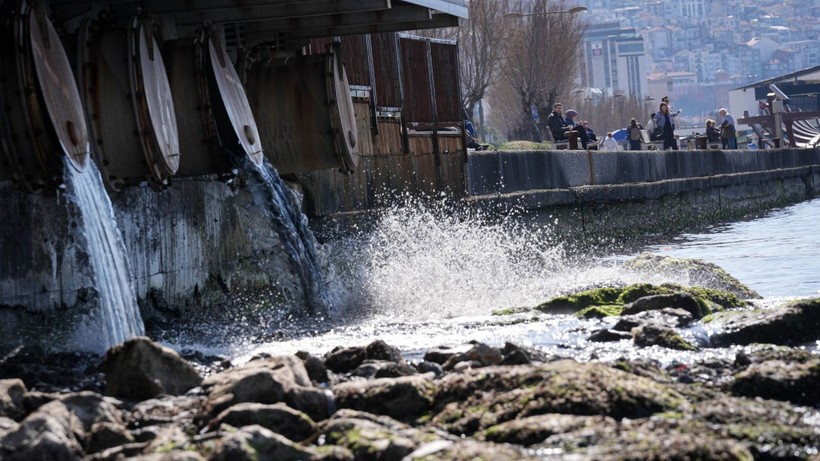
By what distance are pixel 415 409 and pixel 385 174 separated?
10112mm

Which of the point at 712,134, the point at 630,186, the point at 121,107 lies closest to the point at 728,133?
the point at 712,134

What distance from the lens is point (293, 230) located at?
12.2m

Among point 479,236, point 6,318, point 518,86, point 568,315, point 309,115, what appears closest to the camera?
point 6,318

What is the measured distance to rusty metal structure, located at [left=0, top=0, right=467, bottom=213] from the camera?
29.2 feet

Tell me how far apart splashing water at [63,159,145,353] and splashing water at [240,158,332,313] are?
2112mm

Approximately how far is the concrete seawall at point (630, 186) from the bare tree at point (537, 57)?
15.0m

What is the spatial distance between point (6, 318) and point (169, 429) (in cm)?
326

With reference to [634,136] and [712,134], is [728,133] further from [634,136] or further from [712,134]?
[634,136]

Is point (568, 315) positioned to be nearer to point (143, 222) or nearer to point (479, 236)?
point (143, 222)

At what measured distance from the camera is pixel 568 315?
11.2 m

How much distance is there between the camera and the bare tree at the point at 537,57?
2181 inches

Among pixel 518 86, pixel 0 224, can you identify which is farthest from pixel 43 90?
pixel 518 86

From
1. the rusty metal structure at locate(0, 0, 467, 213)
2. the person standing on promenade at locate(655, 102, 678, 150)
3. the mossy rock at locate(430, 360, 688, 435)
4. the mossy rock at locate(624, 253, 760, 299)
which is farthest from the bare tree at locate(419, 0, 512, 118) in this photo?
the mossy rock at locate(430, 360, 688, 435)

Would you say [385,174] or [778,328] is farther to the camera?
[385,174]
